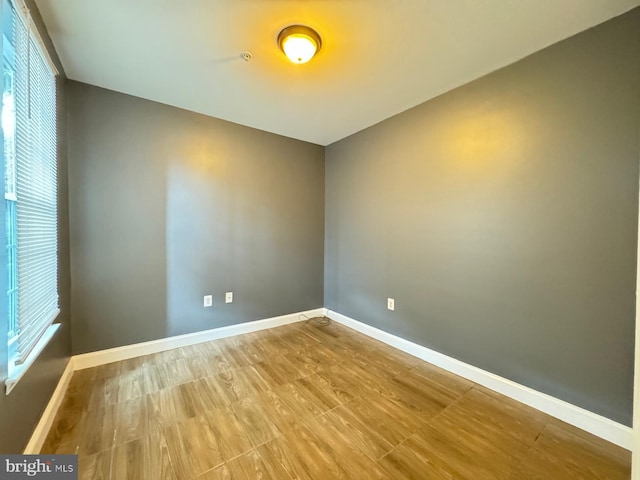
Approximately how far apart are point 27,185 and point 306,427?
1.98m

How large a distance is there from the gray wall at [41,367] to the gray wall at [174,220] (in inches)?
5.2

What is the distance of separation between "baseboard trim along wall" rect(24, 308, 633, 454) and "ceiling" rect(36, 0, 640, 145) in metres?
2.26

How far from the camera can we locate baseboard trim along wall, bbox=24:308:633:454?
1400mm

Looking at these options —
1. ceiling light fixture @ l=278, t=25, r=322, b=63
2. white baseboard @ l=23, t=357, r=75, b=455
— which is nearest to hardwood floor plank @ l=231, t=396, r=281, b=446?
white baseboard @ l=23, t=357, r=75, b=455

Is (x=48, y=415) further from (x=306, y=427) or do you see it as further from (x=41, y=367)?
(x=306, y=427)

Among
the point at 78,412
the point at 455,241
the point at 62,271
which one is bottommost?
the point at 78,412

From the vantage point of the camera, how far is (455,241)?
6.90 ft

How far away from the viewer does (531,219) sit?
5.58 ft

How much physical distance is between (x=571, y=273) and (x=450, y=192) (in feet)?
3.13

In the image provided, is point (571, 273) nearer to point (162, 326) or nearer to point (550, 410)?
point (550, 410)

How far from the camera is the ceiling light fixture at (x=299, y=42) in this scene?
58.6 inches

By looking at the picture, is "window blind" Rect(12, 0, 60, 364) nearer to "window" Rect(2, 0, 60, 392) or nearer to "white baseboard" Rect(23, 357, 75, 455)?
"window" Rect(2, 0, 60, 392)

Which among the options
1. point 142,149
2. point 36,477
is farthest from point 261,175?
point 36,477

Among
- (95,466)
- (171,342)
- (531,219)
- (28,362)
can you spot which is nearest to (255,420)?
(95,466)
